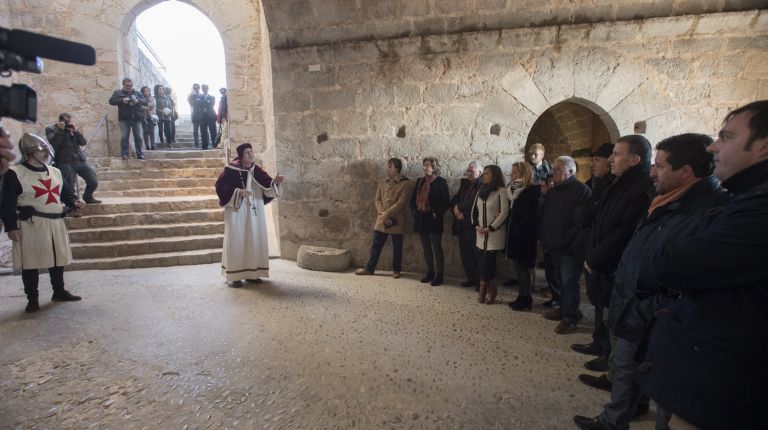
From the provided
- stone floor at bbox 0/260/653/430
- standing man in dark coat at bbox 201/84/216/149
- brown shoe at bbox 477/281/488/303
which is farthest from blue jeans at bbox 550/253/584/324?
standing man in dark coat at bbox 201/84/216/149

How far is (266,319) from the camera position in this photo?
3.46 metres

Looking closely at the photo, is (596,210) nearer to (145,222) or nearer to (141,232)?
(141,232)

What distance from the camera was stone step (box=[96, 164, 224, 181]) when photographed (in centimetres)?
750

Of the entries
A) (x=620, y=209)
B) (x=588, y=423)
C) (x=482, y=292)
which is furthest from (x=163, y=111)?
(x=588, y=423)

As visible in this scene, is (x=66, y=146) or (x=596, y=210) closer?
(x=596, y=210)

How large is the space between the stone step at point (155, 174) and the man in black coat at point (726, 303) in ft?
26.6

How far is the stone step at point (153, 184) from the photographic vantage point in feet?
23.9

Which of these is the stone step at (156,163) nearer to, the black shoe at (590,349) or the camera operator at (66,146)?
the camera operator at (66,146)

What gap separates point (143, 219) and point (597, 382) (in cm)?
651

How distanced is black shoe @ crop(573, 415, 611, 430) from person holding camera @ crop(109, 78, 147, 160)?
9.11m

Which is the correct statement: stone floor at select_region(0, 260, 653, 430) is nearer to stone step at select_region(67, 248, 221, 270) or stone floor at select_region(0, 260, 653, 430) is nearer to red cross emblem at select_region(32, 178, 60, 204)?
stone step at select_region(67, 248, 221, 270)

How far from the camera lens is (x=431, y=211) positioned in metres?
4.69

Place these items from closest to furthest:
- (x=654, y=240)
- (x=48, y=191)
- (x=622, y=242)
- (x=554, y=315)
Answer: (x=654, y=240), (x=622, y=242), (x=554, y=315), (x=48, y=191)

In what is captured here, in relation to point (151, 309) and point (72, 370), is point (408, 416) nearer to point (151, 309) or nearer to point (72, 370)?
point (72, 370)
